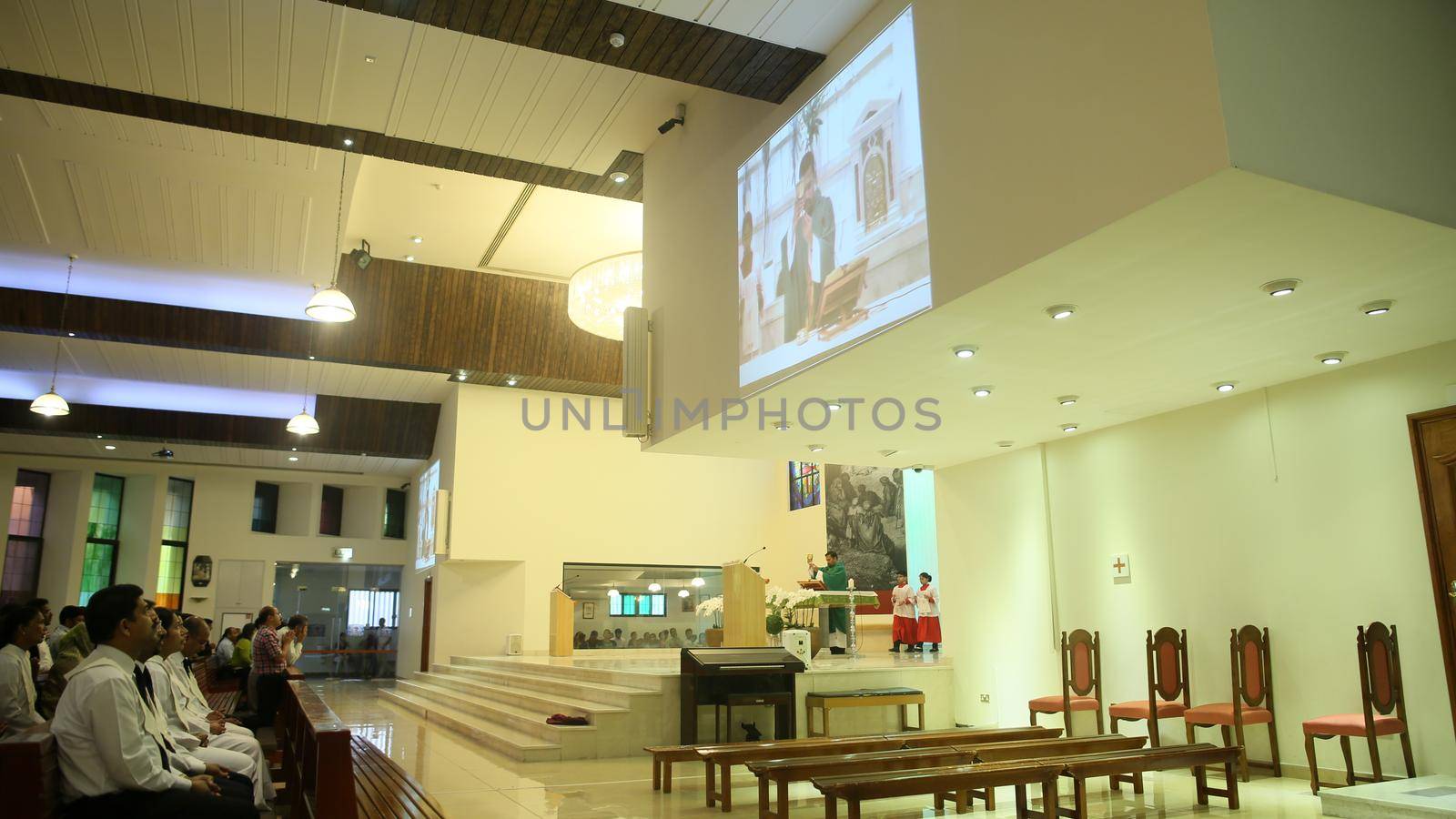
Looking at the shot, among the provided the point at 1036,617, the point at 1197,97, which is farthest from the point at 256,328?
the point at 1197,97

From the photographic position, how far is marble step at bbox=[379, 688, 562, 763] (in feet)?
25.9

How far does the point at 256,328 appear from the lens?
1350cm

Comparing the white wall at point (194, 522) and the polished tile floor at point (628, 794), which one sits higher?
the white wall at point (194, 522)

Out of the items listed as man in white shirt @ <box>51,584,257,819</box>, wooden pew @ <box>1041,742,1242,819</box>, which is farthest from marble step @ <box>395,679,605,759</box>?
man in white shirt @ <box>51,584,257,819</box>

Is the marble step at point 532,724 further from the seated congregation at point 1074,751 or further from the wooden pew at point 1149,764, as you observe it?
the wooden pew at point 1149,764

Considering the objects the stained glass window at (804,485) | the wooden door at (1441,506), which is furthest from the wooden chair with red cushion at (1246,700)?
the stained glass window at (804,485)

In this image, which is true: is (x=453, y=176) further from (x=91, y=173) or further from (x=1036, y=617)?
(x=1036, y=617)

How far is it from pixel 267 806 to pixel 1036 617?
23.7 ft

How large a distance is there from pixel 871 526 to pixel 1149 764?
11.2m

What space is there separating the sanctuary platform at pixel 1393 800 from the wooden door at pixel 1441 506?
71cm

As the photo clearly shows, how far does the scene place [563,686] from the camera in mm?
10383

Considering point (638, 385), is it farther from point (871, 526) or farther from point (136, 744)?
point (871, 526)

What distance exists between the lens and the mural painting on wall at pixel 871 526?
1634 centimetres

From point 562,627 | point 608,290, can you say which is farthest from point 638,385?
point 562,627
